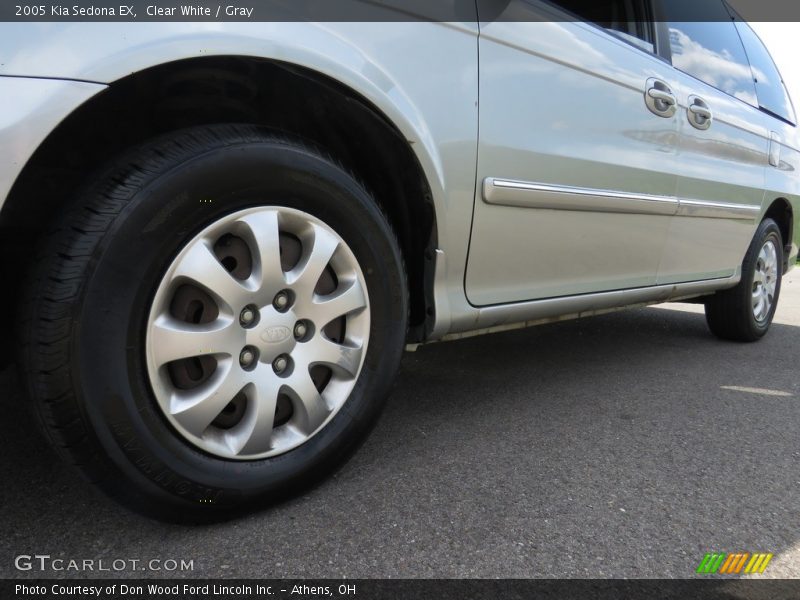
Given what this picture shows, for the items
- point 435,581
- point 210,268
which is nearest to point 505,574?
point 435,581

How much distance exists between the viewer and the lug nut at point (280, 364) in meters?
1.29

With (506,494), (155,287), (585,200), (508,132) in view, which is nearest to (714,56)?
(585,200)

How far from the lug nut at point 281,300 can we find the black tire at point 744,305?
2.76 m

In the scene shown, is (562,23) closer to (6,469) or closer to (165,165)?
(165,165)

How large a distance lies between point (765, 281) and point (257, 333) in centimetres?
315

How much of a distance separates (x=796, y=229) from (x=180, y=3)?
369cm

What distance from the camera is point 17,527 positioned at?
1.22 meters

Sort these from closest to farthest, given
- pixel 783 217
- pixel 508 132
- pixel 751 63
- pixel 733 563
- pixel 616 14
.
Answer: pixel 733 563
pixel 508 132
pixel 616 14
pixel 751 63
pixel 783 217

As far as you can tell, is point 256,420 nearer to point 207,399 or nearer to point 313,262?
point 207,399

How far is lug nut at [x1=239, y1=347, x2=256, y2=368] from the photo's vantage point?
4.08 ft

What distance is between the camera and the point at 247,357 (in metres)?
1.25

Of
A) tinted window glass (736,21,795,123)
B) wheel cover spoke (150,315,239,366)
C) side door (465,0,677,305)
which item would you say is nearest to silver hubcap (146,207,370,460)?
wheel cover spoke (150,315,239,366)

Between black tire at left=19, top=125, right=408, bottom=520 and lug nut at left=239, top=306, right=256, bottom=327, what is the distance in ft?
0.58

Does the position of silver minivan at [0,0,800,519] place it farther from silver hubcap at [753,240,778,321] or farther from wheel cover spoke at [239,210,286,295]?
silver hubcap at [753,240,778,321]
